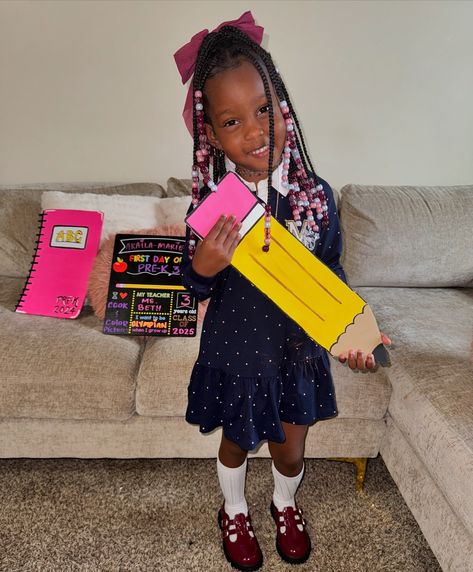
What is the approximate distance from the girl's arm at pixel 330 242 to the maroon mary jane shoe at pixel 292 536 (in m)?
0.68

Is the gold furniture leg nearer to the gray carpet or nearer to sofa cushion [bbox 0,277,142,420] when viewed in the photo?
the gray carpet

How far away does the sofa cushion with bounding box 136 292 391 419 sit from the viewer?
1.31m

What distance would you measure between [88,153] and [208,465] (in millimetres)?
1435

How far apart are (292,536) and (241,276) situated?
0.73 meters

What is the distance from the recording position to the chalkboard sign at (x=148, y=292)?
4.91ft

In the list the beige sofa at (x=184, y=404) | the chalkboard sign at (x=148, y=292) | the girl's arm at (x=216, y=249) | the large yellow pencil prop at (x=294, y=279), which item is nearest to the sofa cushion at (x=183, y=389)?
the beige sofa at (x=184, y=404)

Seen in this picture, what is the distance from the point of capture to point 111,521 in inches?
52.2

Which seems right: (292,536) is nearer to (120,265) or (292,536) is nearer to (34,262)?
(120,265)

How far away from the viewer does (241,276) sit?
982 millimetres

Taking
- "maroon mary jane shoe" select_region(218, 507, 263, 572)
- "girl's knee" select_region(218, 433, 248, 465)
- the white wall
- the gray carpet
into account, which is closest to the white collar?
"girl's knee" select_region(218, 433, 248, 465)

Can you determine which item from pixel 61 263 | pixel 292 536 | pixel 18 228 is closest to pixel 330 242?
pixel 292 536

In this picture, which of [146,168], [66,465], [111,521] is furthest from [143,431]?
[146,168]

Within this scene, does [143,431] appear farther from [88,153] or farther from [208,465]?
[88,153]

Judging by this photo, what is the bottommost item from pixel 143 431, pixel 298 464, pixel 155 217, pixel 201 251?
pixel 143 431
